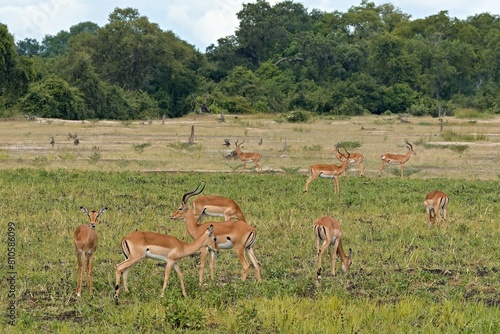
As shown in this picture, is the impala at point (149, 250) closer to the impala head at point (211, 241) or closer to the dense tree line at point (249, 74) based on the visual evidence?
the impala head at point (211, 241)

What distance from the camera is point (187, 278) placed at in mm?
8094

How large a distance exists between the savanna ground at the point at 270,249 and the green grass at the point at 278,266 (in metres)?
0.02

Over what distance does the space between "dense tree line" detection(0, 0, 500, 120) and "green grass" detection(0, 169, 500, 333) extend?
2732 centimetres

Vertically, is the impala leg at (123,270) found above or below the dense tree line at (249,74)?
below

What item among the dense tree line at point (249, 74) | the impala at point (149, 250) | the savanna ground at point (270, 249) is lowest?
the savanna ground at point (270, 249)

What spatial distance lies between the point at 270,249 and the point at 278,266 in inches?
37.5

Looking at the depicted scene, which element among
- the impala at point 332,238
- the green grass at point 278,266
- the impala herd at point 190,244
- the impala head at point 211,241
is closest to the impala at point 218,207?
the green grass at point 278,266

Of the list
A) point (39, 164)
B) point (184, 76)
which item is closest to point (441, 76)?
point (184, 76)

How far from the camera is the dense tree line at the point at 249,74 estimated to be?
4366cm

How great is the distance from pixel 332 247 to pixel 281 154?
1439 centimetres

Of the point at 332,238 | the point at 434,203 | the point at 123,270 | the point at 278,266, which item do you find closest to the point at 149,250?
the point at 123,270

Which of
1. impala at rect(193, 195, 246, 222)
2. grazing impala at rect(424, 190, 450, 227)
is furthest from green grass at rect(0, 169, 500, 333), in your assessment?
impala at rect(193, 195, 246, 222)

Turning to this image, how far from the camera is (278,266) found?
8.87 m

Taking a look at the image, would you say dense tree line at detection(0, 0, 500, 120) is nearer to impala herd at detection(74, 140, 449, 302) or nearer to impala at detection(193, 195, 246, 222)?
impala at detection(193, 195, 246, 222)
